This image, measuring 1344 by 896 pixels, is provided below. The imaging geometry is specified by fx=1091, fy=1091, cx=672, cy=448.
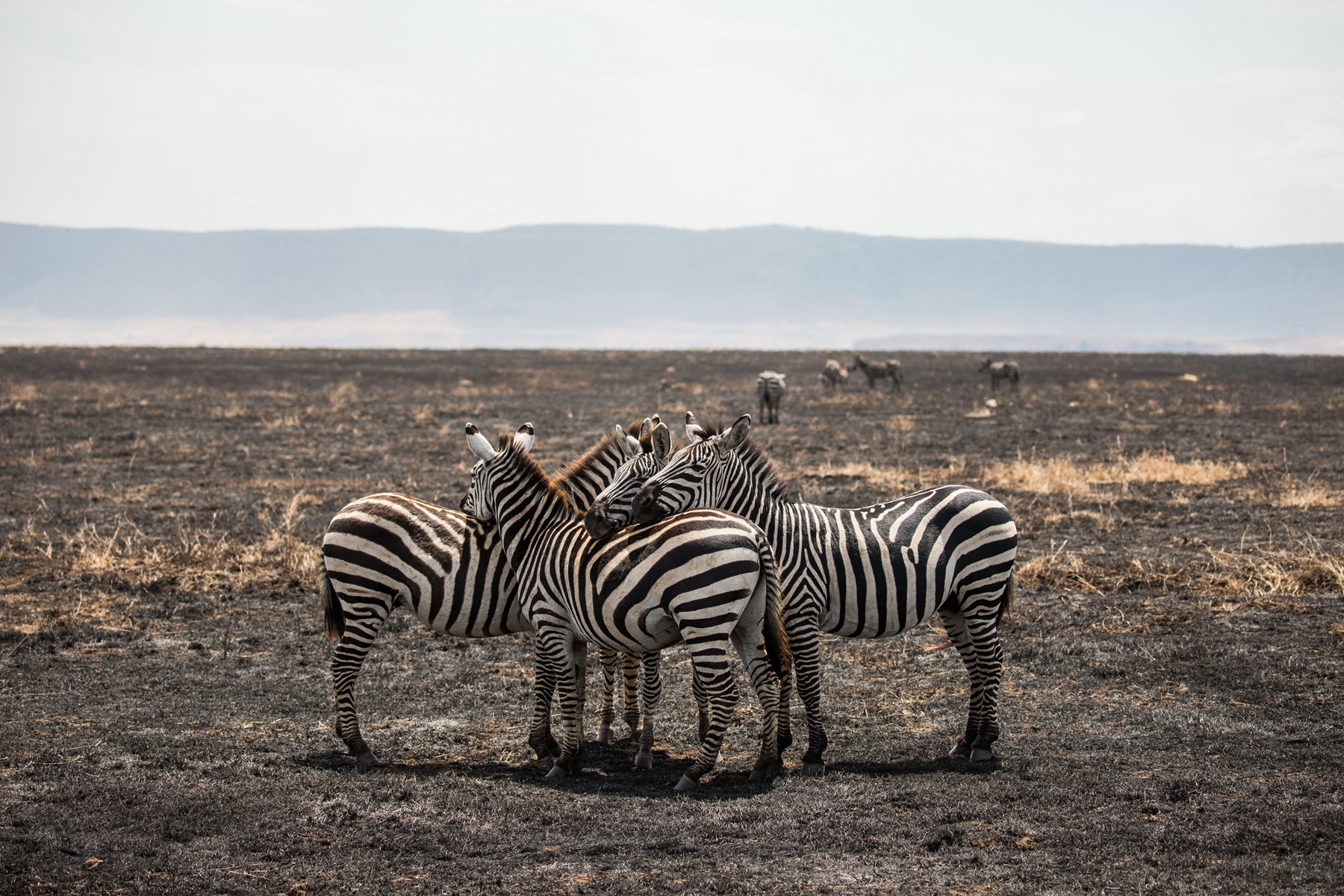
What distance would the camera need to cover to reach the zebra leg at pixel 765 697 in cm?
657

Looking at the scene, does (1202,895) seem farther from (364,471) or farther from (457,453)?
(457,453)

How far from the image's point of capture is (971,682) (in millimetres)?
7094

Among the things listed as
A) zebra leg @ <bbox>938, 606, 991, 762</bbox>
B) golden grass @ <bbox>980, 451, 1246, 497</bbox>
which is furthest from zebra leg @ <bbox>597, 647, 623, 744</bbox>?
golden grass @ <bbox>980, 451, 1246, 497</bbox>

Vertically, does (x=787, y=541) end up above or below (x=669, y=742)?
above

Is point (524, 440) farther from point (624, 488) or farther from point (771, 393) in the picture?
point (771, 393)

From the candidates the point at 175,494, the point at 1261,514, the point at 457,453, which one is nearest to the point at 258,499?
the point at 175,494

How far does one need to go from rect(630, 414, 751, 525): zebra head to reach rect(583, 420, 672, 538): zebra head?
170 mm

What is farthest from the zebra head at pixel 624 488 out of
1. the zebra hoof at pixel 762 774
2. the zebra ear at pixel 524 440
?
the zebra hoof at pixel 762 774

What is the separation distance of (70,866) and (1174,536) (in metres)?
13.1

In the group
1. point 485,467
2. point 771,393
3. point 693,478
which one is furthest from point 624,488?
point 771,393

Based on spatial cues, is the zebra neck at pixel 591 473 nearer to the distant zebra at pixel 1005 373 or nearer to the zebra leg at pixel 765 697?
the zebra leg at pixel 765 697

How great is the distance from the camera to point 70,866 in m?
5.16

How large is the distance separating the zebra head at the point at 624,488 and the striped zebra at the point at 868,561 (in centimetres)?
9

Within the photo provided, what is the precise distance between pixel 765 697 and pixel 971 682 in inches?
58.3
